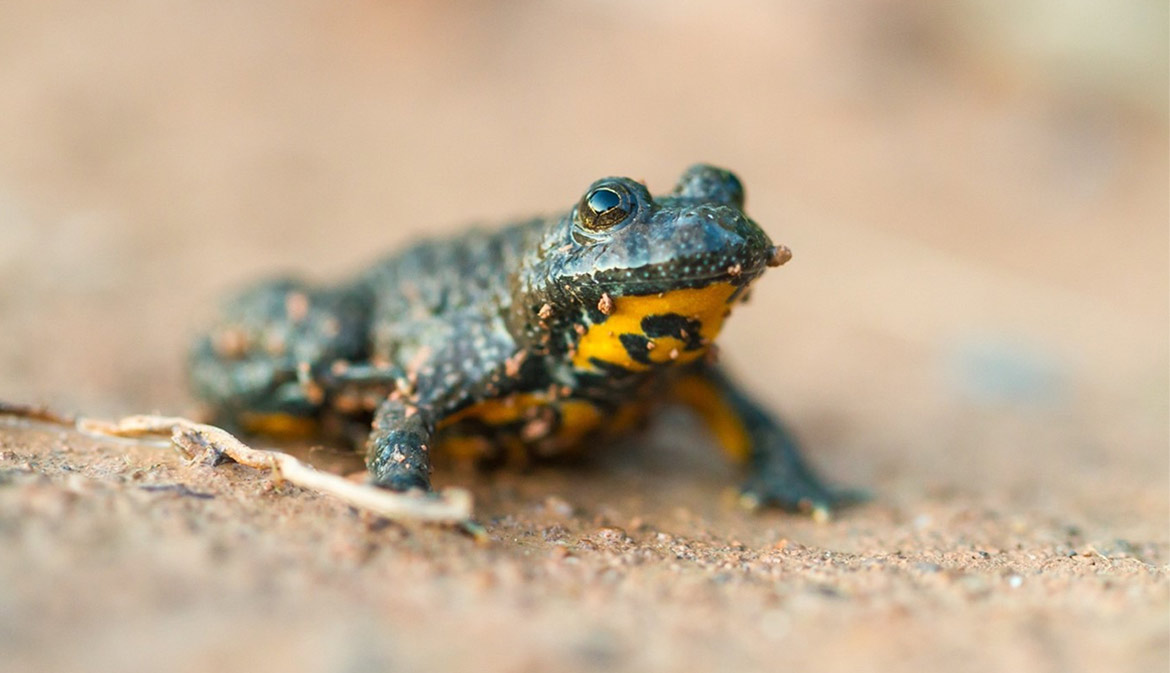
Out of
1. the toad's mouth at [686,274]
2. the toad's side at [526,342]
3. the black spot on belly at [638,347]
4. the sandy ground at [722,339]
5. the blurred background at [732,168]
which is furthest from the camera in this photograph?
the blurred background at [732,168]

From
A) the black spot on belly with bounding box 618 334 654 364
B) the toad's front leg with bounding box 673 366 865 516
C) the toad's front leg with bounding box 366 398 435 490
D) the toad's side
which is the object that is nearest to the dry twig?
the toad's front leg with bounding box 366 398 435 490

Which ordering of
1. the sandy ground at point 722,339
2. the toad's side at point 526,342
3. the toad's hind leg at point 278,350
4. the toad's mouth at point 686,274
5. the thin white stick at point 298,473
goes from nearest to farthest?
1. the sandy ground at point 722,339
2. the thin white stick at point 298,473
3. the toad's mouth at point 686,274
4. the toad's side at point 526,342
5. the toad's hind leg at point 278,350

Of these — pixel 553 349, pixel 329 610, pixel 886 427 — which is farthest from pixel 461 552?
pixel 886 427

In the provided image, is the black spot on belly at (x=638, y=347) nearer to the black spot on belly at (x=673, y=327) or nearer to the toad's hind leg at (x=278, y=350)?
the black spot on belly at (x=673, y=327)

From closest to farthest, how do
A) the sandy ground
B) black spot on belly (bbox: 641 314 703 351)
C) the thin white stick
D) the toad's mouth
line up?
1. the sandy ground
2. the thin white stick
3. the toad's mouth
4. black spot on belly (bbox: 641 314 703 351)

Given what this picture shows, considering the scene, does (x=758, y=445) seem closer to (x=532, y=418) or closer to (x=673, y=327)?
(x=532, y=418)

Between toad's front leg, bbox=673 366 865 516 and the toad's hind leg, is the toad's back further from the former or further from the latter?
toad's front leg, bbox=673 366 865 516

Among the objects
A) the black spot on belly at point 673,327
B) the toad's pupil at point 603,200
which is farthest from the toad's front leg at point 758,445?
the toad's pupil at point 603,200
